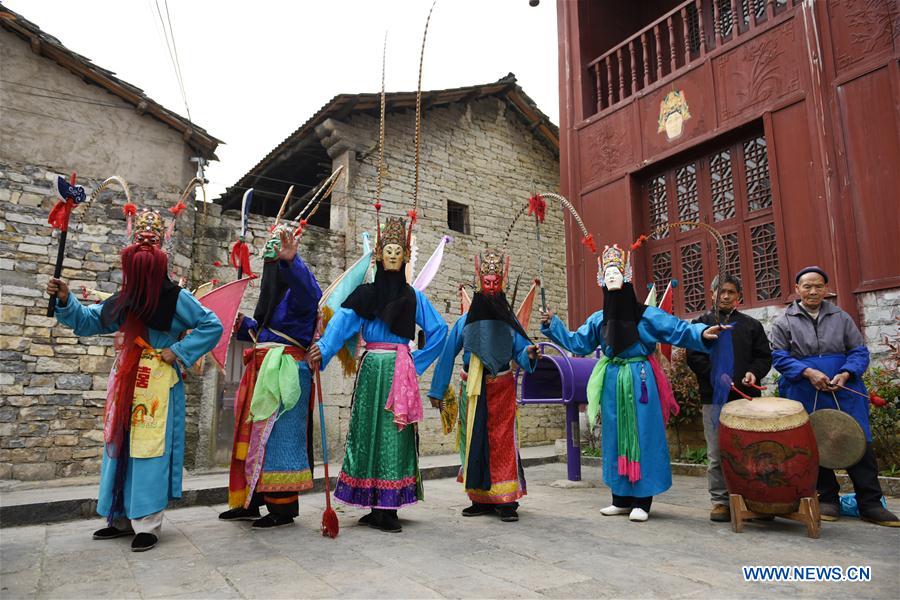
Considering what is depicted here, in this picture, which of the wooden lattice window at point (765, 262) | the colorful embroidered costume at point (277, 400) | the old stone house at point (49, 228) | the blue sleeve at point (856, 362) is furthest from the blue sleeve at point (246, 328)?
the wooden lattice window at point (765, 262)

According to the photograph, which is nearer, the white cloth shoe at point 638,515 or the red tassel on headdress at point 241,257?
the white cloth shoe at point 638,515

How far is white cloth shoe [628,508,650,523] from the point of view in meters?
3.98

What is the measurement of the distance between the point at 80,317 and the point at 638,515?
3.80 meters

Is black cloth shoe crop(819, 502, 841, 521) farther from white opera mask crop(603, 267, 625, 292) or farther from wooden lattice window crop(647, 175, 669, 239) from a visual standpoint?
wooden lattice window crop(647, 175, 669, 239)

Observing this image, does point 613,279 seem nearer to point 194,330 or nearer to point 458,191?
point 194,330

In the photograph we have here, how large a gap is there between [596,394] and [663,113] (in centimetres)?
518

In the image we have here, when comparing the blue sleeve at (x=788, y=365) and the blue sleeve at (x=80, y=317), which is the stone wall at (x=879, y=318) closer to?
the blue sleeve at (x=788, y=365)

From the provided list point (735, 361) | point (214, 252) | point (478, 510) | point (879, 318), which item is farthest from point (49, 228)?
point (879, 318)

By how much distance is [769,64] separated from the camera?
22.8 feet

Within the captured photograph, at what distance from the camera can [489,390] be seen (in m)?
4.45

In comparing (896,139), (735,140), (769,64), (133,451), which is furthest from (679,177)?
(133,451)

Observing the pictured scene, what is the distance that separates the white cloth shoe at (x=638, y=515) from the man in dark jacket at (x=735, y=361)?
17.4 inches

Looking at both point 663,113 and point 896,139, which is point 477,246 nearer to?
point 663,113

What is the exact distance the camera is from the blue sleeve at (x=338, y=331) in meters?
3.95
